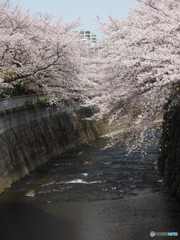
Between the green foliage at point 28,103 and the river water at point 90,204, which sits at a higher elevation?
the green foliage at point 28,103

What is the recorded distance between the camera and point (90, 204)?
13.3 m

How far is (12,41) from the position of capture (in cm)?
1670

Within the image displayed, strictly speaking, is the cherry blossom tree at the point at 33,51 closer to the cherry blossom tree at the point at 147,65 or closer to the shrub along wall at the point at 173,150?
the cherry blossom tree at the point at 147,65

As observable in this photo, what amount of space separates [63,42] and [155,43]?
895 cm

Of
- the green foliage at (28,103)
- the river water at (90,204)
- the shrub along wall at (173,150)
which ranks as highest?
the green foliage at (28,103)

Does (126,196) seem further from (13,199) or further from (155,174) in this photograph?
(13,199)

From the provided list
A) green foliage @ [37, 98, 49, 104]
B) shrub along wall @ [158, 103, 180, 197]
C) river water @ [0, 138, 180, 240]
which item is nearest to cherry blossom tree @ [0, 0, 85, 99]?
green foliage @ [37, 98, 49, 104]

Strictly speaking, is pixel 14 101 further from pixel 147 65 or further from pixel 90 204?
pixel 147 65

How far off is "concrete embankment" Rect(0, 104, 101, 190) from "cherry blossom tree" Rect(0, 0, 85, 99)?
2.03 meters

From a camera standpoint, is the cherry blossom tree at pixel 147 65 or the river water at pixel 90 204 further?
the river water at pixel 90 204

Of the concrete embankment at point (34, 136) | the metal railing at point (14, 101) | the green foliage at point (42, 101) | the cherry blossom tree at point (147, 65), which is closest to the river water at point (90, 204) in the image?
the concrete embankment at point (34, 136)

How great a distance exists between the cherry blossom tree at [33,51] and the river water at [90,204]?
5.83m

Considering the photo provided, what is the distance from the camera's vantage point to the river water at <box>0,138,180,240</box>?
1080 cm

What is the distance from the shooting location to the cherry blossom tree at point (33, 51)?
17.6m
